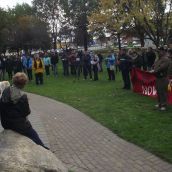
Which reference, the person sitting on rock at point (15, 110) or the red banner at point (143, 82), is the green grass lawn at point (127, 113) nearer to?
the red banner at point (143, 82)

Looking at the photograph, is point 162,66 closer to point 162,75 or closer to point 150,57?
point 162,75

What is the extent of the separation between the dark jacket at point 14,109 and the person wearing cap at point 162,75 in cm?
678

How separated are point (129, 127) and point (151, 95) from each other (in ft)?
17.9

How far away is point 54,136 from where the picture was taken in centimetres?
1065

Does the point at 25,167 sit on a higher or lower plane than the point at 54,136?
higher

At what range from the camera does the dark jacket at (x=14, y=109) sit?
22.4 feet

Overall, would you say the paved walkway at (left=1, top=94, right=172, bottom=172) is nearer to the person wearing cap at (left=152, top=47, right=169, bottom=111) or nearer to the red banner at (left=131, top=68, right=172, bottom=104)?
the person wearing cap at (left=152, top=47, right=169, bottom=111)

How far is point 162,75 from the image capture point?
13.1 metres

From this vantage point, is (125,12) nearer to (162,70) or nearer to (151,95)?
(151,95)

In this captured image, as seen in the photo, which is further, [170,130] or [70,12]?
[70,12]

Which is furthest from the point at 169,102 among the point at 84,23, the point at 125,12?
the point at 84,23

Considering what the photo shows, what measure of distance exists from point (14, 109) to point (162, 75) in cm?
713

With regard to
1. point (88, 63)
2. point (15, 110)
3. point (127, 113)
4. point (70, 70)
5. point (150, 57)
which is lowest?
point (70, 70)

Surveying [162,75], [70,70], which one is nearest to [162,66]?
[162,75]
